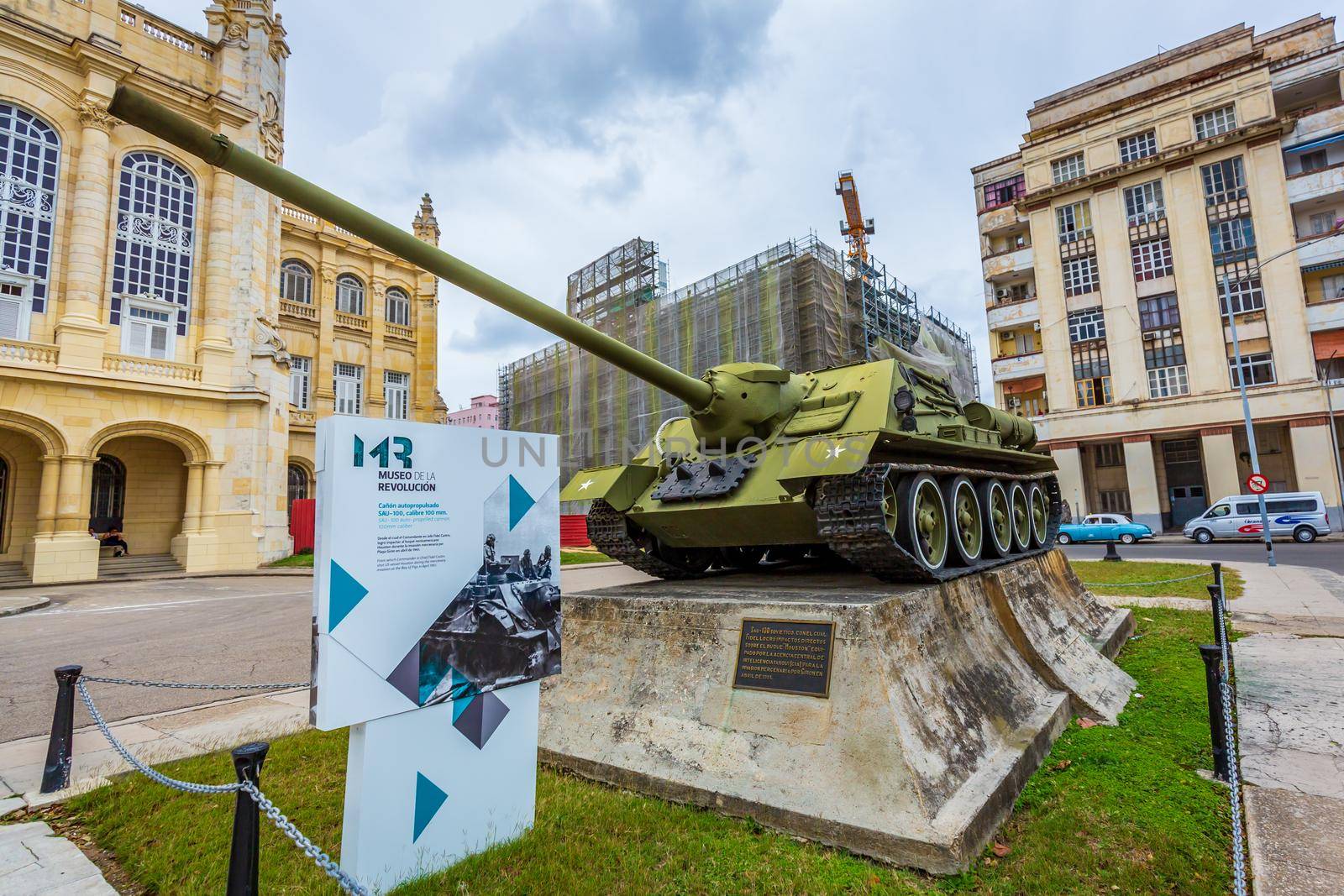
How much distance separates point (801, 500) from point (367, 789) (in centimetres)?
379

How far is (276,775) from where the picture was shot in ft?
14.2

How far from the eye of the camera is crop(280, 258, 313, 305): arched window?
28.6 meters

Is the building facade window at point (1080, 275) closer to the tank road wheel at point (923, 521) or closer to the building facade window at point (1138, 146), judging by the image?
the building facade window at point (1138, 146)

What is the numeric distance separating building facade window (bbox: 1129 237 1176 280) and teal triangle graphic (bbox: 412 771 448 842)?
35.0 metres

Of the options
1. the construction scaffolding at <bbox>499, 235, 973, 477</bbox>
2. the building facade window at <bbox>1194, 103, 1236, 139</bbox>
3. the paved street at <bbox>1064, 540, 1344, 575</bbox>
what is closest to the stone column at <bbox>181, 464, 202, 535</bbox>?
the construction scaffolding at <bbox>499, 235, 973, 477</bbox>

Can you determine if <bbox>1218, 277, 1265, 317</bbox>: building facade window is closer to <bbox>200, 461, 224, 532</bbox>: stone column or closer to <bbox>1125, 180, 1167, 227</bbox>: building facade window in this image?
<bbox>1125, 180, 1167, 227</bbox>: building facade window

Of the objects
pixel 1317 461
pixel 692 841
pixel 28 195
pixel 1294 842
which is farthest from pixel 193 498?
pixel 1317 461

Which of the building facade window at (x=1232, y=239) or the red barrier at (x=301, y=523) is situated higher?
the building facade window at (x=1232, y=239)

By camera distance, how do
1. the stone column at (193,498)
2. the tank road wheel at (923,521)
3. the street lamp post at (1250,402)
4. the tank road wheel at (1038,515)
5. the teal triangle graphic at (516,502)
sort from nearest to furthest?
the teal triangle graphic at (516,502), the tank road wheel at (923,521), the tank road wheel at (1038,515), the street lamp post at (1250,402), the stone column at (193,498)

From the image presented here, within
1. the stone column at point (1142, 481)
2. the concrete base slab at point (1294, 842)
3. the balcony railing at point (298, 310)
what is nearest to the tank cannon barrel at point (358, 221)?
the concrete base slab at point (1294, 842)

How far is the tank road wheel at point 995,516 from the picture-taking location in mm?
7594

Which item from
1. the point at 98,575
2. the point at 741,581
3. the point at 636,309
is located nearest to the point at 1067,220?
the point at 636,309

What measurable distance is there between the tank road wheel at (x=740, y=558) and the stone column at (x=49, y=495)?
18.3 metres

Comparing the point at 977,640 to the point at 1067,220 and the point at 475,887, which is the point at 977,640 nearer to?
the point at 475,887
